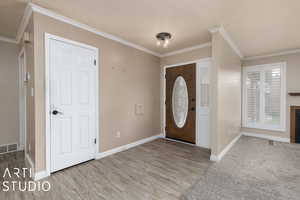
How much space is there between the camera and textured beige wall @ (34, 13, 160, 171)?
2.18m

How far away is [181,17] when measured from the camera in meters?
2.41

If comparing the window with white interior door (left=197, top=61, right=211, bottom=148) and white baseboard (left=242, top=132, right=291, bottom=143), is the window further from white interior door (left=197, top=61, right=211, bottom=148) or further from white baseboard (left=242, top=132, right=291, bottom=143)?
white interior door (left=197, top=61, right=211, bottom=148)

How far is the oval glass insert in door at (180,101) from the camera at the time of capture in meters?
3.95

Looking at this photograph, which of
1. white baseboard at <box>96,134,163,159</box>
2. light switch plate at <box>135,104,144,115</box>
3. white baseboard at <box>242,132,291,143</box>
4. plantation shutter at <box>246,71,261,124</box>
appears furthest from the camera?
plantation shutter at <box>246,71,261,124</box>

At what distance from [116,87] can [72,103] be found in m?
1.00

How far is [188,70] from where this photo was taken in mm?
3834

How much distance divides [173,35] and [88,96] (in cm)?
214

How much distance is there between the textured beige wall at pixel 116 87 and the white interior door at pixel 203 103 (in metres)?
1.26

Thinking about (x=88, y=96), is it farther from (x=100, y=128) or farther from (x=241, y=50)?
(x=241, y=50)

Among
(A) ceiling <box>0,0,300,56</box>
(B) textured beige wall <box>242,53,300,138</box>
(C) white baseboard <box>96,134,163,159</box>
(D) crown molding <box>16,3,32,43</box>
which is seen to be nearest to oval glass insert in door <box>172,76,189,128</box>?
→ (C) white baseboard <box>96,134,163,159</box>

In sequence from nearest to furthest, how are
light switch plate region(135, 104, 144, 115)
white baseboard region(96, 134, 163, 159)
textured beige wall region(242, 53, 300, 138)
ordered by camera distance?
white baseboard region(96, 134, 163, 159), light switch plate region(135, 104, 144, 115), textured beige wall region(242, 53, 300, 138)

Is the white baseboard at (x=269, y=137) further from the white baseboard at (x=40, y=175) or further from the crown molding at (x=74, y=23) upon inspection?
the white baseboard at (x=40, y=175)

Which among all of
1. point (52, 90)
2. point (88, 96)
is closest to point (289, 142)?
point (88, 96)

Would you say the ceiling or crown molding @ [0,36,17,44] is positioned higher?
the ceiling
